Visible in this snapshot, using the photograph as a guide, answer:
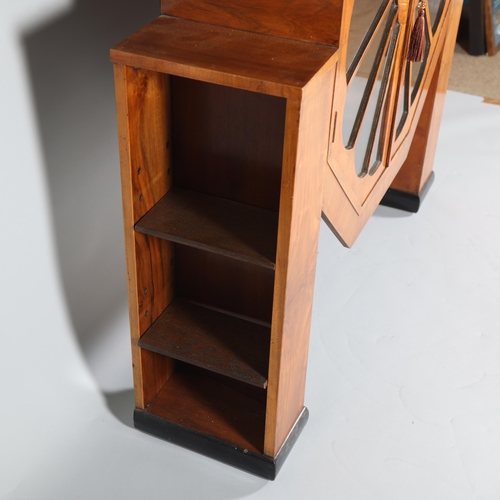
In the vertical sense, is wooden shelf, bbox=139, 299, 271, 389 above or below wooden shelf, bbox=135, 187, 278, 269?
below

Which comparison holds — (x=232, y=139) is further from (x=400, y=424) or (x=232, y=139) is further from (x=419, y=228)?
(x=419, y=228)

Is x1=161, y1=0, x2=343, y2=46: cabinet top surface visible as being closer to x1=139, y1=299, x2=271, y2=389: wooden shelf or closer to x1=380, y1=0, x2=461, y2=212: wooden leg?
x1=139, y1=299, x2=271, y2=389: wooden shelf

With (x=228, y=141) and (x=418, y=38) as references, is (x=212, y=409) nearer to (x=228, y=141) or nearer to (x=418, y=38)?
(x=228, y=141)

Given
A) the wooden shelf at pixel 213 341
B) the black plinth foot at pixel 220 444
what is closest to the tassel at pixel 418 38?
the wooden shelf at pixel 213 341

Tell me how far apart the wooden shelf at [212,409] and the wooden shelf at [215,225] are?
1.65 ft

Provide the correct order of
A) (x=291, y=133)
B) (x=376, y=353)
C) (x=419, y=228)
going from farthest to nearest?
(x=419, y=228) → (x=376, y=353) → (x=291, y=133)

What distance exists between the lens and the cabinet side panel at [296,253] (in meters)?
1.29

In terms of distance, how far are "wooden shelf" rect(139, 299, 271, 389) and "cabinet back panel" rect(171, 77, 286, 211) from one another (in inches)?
12.0

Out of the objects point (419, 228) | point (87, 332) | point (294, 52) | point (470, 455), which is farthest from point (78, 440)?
point (419, 228)

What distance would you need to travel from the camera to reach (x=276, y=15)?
1328 millimetres

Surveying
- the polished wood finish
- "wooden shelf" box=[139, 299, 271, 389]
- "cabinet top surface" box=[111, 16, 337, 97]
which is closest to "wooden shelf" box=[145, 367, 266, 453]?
"wooden shelf" box=[139, 299, 271, 389]

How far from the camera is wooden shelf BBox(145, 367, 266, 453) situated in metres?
1.75

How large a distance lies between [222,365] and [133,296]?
0.25 meters

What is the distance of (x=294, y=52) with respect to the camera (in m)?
1.31
